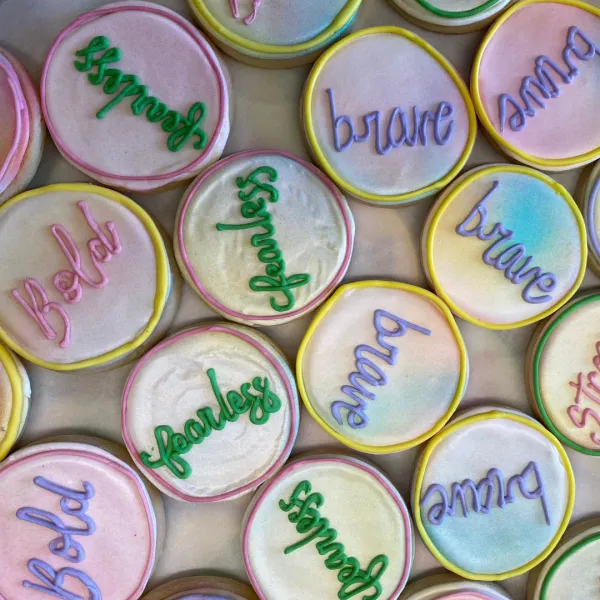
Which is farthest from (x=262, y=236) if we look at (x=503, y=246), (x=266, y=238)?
(x=503, y=246)

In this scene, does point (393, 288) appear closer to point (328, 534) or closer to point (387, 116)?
point (387, 116)

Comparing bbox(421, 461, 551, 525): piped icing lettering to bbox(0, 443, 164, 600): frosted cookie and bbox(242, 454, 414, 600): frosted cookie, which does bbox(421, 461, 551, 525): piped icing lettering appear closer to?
bbox(242, 454, 414, 600): frosted cookie

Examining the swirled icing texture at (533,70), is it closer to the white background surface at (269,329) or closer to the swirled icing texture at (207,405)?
the white background surface at (269,329)

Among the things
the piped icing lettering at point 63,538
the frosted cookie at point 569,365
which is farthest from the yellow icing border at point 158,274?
the frosted cookie at point 569,365

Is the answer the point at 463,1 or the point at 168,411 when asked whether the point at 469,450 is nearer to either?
the point at 168,411

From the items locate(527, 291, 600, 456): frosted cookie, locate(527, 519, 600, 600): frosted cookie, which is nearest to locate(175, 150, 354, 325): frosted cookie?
locate(527, 291, 600, 456): frosted cookie

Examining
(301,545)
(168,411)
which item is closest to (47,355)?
(168,411)

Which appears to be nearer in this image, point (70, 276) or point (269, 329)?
point (70, 276)
